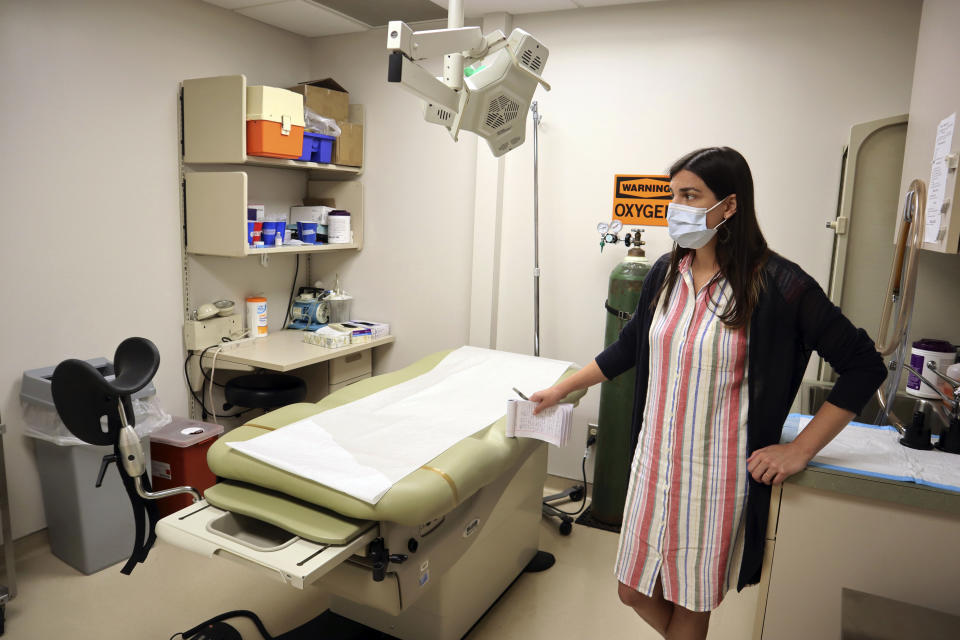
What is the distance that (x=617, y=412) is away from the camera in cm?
292

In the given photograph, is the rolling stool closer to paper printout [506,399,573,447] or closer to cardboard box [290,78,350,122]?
paper printout [506,399,573,447]

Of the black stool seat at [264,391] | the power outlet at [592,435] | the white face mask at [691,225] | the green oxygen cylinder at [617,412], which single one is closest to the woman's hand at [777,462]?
the white face mask at [691,225]

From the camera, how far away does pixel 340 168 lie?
11.7 ft

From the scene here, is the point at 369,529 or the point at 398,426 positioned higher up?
the point at 398,426

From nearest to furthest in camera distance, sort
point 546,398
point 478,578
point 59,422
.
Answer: point 546,398 < point 478,578 < point 59,422

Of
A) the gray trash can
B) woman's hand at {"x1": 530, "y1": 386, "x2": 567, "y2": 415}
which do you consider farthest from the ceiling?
woman's hand at {"x1": 530, "y1": 386, "x2": 567, "y2": 415}

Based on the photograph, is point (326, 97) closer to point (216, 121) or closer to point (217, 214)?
point (216, 121)

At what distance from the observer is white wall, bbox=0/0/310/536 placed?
2.49 metres

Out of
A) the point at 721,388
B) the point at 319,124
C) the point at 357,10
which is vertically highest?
the point at 357,10

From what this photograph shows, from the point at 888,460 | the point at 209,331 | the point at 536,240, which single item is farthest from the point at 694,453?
the point at 209,331

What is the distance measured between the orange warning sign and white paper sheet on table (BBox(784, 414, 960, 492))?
1641 mm

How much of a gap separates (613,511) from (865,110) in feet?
6.64

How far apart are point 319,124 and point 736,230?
8.30 feet

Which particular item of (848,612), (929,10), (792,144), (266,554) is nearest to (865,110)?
(792,144)
